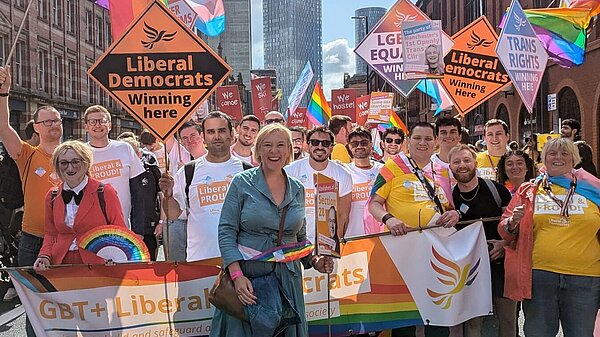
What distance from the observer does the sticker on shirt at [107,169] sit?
5.76m

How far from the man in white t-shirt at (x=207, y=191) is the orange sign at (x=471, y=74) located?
394cm

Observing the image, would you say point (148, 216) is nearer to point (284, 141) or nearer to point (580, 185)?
point (284, 141)

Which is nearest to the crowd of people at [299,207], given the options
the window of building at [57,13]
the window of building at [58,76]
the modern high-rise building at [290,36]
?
the window of building at [58,76]

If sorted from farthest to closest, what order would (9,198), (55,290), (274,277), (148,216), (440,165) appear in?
(9,198)
(148,216)
(440,165)
(55,290)
(274,277)

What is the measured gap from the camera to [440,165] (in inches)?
213

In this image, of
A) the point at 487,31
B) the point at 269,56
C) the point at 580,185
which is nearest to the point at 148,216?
the point at 580,185

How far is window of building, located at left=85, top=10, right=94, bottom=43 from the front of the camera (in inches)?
1635

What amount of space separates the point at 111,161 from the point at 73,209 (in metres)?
1.37

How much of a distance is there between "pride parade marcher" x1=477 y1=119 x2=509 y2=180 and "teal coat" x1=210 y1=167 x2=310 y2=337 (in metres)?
3.23

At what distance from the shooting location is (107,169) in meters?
5.81

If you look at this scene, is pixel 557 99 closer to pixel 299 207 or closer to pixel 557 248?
pixel 557 248

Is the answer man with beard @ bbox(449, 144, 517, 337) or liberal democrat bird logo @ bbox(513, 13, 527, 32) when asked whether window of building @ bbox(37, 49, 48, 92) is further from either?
man with beard @ bbox(449, 144, 517, 337)

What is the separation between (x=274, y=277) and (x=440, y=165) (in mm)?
2098

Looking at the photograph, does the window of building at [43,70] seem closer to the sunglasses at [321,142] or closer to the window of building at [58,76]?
the window of building at [58,76]
